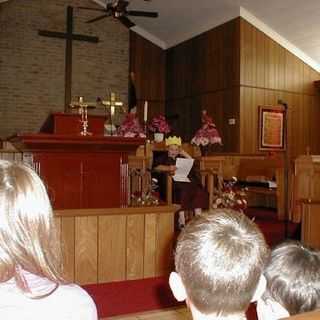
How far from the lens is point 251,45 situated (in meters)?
8.36

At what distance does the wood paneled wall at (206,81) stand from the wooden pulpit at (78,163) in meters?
4.94

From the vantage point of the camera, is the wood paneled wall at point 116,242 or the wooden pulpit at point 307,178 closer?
the wood paneled wall at point 116,242

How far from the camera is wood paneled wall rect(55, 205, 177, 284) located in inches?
125

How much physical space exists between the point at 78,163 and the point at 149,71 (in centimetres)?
702

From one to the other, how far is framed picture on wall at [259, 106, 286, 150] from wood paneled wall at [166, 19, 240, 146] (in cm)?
57

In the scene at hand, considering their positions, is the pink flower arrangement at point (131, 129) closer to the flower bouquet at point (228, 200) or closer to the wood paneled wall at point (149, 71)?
the flower bouquet at point (228, 200)

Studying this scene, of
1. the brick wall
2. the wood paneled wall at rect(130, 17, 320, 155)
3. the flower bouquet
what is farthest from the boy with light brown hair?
the brick wall

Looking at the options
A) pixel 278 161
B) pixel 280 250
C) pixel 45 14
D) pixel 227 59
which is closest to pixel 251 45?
pixel 227 59

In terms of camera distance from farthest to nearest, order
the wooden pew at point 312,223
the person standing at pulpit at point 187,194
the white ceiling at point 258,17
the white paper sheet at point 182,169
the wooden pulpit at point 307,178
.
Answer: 1. the white ceiling at point 258,17
2. the white paper sheet at point 182,169
3. the person standing at pulpit at point 187,194
4. the wooden pulpit at point 307,178
5. the wooden pew at point 312,223

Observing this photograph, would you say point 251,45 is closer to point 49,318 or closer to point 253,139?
point 253,139

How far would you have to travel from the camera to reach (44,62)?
29.0ft

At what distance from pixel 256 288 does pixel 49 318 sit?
44 cm

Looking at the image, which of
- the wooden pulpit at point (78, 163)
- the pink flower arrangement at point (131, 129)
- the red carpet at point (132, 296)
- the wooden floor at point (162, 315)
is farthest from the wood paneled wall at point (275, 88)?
the wooden floor at point (162, 315)

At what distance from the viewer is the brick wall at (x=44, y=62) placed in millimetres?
8508
